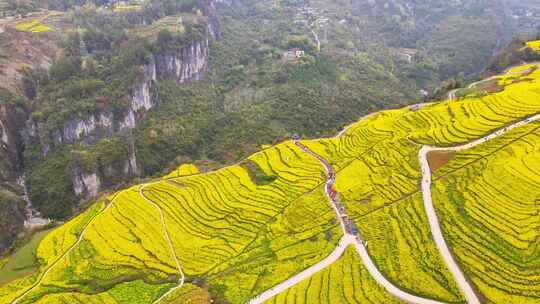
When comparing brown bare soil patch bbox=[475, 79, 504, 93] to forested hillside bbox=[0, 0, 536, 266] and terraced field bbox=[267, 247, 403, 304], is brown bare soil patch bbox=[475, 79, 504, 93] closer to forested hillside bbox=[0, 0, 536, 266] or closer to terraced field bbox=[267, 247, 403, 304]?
forested hillside bbox=[0, 0, 536, 266]

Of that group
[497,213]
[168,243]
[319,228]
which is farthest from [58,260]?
[497,213]

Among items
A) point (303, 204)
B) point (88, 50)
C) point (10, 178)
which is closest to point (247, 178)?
point (303, 204)

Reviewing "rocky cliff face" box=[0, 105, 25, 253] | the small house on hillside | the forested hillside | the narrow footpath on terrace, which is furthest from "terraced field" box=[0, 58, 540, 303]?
the small house on hillside

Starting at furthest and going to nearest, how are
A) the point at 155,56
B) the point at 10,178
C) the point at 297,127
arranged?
the point at 155,56
the point at 297,127
the point at 10,178

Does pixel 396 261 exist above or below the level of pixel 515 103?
below

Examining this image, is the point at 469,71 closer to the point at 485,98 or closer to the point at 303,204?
the point at 485,98

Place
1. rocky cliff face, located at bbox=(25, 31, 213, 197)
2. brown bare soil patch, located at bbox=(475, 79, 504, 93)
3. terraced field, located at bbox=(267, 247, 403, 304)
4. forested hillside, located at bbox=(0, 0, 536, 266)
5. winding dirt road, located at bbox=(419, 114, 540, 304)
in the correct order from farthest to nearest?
1. forested hillside, located at bbox=(0, 0, 536, 266)
2. rocky cliff face, located at bbox=(25, 31, 213, 197)
3. brown bare soil patch, located at bbox=(475, 79, 504, 93)
4. terraced field, located at bbox=(267, 247, 403, 304)
5. winding dirt road, located at bbox=(419, 114, 540, 304)
